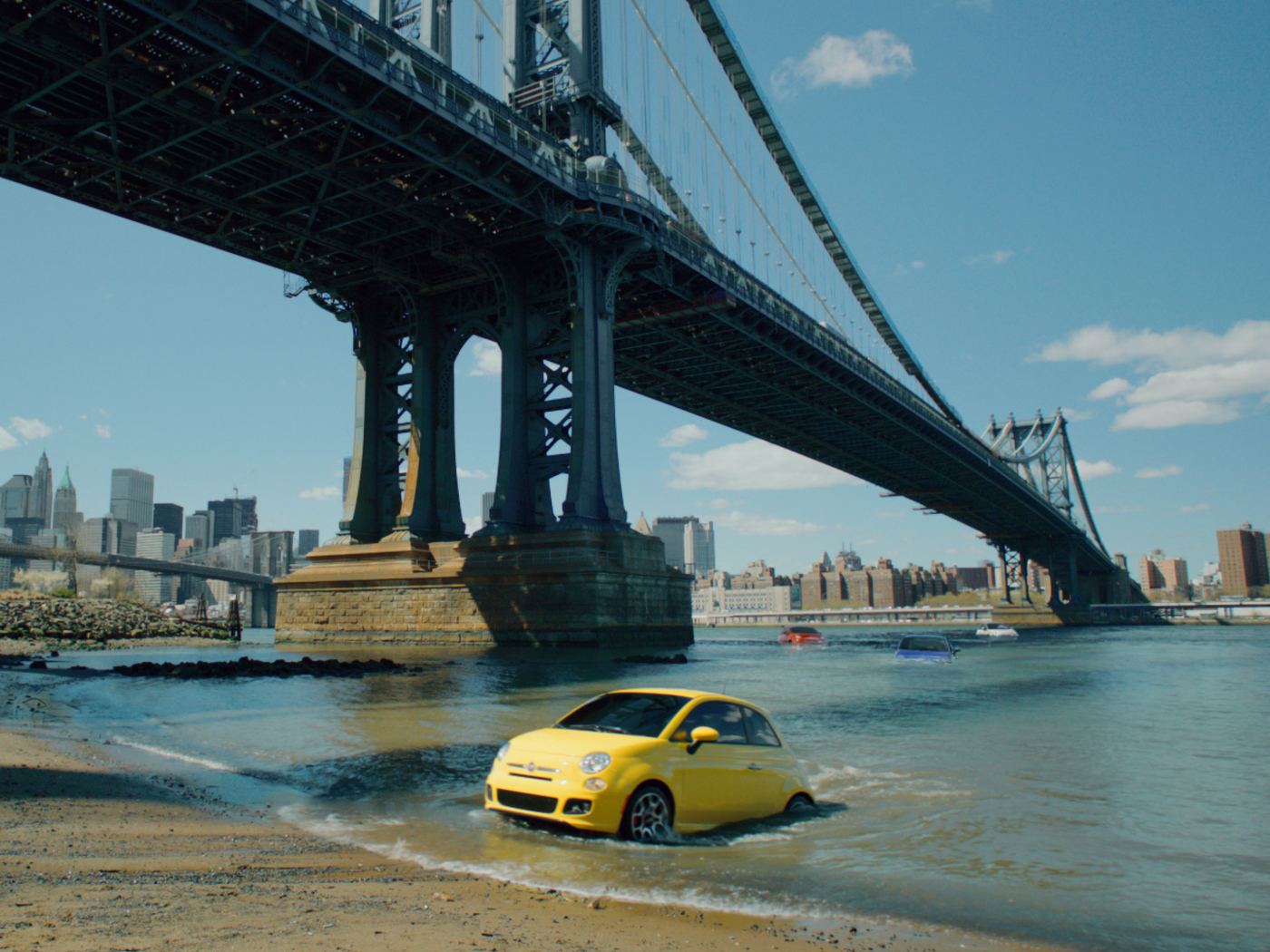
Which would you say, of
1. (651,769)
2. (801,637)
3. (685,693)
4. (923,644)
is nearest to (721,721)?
(685,693)

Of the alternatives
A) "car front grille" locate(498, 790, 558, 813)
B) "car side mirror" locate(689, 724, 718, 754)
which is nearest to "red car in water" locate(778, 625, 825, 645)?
"car side mirror" locate(689, 724, 718, 754)

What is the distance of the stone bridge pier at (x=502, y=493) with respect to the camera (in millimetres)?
34094

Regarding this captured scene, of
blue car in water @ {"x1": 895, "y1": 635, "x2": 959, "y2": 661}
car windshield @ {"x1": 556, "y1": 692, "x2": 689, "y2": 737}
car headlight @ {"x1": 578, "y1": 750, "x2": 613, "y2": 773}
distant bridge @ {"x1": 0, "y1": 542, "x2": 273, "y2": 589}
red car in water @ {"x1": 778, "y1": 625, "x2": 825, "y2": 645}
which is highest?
distant bridge @ {"x1": 0, "y1": 542, "x2": 273, "y2": 589}

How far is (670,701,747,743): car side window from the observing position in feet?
26.0

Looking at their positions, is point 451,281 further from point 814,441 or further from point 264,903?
point 814,441

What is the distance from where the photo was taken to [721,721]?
8.23m

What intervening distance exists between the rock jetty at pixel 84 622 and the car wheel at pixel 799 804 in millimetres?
44379

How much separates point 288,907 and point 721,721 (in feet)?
13.9

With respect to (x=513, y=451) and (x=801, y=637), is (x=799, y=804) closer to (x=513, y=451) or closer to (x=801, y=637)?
(x=513, y=451)

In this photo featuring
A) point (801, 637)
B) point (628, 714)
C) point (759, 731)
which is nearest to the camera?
point (628, 714)

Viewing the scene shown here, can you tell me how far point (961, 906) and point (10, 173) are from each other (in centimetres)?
3575

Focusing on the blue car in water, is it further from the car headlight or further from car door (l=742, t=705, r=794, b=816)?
the car headlight

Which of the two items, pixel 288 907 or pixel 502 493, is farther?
pixel 502 493

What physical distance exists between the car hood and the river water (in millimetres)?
684
